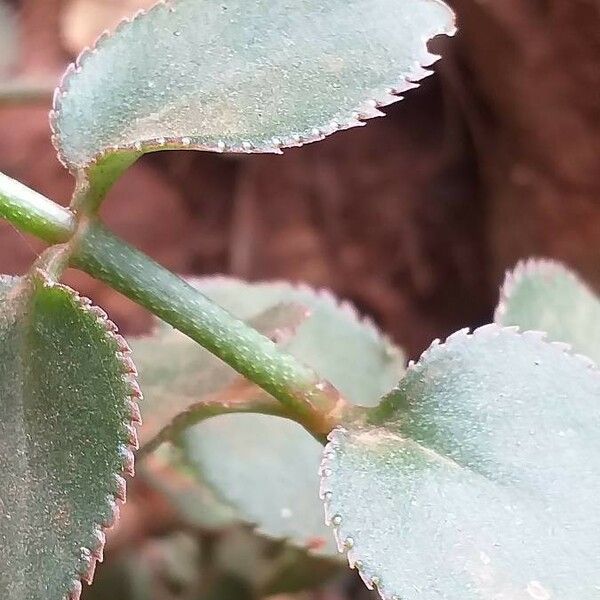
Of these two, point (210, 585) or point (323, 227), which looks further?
point (323, 227)

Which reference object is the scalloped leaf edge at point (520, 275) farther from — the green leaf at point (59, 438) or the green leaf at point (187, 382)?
the green leaf at point (59, 438)

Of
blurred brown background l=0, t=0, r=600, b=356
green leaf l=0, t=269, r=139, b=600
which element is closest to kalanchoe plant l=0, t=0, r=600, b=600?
green leaf l=0, t=269, r=139, b=600

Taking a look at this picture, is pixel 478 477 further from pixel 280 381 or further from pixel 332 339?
pixel 332 339

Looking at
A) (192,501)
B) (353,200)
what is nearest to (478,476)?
(192,501)

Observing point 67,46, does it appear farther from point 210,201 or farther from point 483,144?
point 483,144

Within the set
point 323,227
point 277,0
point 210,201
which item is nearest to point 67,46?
point 210,201

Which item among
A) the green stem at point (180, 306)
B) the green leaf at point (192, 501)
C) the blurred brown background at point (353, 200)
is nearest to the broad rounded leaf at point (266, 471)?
the green leaf at point (192, 501)
